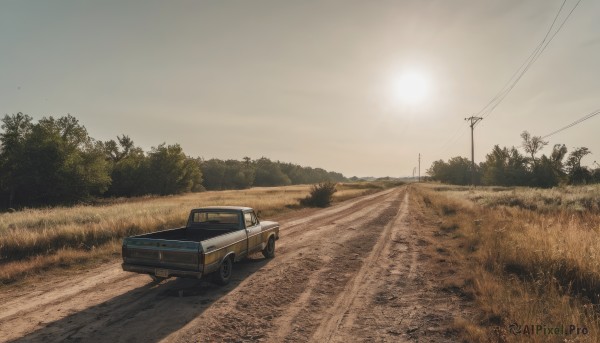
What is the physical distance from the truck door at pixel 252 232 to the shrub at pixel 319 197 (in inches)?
925

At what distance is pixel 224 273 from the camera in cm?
870

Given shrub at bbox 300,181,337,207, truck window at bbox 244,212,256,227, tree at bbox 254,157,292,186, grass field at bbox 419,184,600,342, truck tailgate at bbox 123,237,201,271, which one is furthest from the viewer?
tree at bbox 254,157,292,186

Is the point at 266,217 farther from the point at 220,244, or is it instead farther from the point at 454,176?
the point at 454,176

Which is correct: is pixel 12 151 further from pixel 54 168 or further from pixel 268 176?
pixel 268 176

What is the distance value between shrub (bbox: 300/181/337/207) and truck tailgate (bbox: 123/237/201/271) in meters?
26.6

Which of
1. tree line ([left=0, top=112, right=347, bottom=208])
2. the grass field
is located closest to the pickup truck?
the grass field

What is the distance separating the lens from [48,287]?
8.60 m

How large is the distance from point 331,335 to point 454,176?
140438mm

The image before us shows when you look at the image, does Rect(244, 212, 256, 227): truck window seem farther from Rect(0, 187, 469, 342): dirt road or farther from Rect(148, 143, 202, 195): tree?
Rect(148, 143, 202, 195): tree

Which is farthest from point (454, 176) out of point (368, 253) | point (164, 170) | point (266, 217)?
point (368, 253)

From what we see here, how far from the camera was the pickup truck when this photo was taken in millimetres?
7535

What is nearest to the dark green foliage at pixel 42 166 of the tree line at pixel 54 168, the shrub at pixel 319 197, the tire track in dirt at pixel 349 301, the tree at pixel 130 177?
the tree line at pixel 54 168

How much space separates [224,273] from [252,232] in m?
1.87

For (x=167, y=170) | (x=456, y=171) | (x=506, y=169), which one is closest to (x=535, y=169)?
(x=506, y=169)
